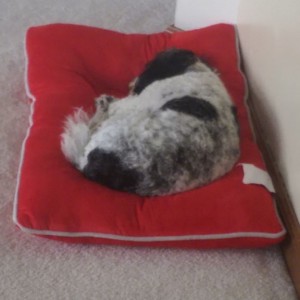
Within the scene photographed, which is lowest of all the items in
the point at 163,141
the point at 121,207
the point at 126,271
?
the point at 126,271

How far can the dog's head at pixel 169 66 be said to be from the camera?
1.78 meters

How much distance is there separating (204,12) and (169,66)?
2.26ft

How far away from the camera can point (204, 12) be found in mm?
2354

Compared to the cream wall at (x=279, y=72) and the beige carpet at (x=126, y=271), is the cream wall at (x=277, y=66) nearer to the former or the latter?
the cream wall at (x=279, y=72)

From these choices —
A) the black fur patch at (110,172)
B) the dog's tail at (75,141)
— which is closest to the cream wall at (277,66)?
the black fur patch at (110,172)

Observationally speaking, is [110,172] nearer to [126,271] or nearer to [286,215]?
[126,271]

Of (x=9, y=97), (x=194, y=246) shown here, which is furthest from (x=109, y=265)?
(x=9, y=97)

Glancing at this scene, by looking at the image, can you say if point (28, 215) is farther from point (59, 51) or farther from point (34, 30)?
point (34, 30)

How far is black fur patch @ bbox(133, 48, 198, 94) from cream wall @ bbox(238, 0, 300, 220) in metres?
0.29

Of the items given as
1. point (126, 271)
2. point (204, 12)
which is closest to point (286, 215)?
point (126, 271)

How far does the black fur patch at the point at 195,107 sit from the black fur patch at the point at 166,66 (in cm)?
22

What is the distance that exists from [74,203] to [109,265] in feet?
0.70

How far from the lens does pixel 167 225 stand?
4.75ft

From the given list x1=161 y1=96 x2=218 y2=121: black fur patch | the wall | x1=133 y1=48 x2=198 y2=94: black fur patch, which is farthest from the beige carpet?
the wall
